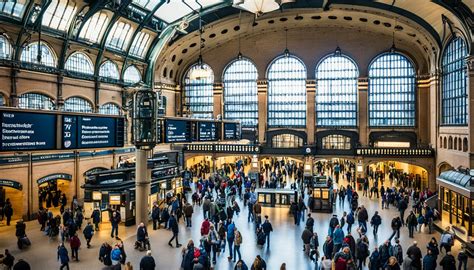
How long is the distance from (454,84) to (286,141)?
1506cm

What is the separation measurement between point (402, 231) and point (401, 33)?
66.6 ft

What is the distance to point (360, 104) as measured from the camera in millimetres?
33844

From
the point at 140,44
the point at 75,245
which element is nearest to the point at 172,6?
the point at 140,44

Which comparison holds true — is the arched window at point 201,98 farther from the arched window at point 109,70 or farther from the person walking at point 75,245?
the person walking at point 75,245

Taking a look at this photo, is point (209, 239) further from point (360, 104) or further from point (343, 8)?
point (360, 104)

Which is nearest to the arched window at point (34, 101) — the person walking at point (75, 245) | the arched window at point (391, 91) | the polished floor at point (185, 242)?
the polished floor at point (185, 242)

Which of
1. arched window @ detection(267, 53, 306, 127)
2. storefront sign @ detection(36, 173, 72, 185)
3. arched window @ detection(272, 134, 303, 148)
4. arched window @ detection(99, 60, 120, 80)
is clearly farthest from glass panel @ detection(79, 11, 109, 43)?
arched window @ detection(272, 134, 303, 148)

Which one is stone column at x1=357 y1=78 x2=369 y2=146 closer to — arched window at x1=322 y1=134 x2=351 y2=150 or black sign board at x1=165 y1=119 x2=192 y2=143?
arched window at x1=322 y1=134 x2=351 y2=150

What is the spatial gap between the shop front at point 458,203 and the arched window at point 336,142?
15.5 metres

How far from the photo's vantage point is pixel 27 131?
660 centimetres

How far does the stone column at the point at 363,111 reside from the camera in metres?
33.6

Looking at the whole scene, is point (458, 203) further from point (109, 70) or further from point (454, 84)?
point (109, 70)

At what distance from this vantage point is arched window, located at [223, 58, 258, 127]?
36438 mm

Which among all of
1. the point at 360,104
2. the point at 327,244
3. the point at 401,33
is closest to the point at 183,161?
the point at 360,104
